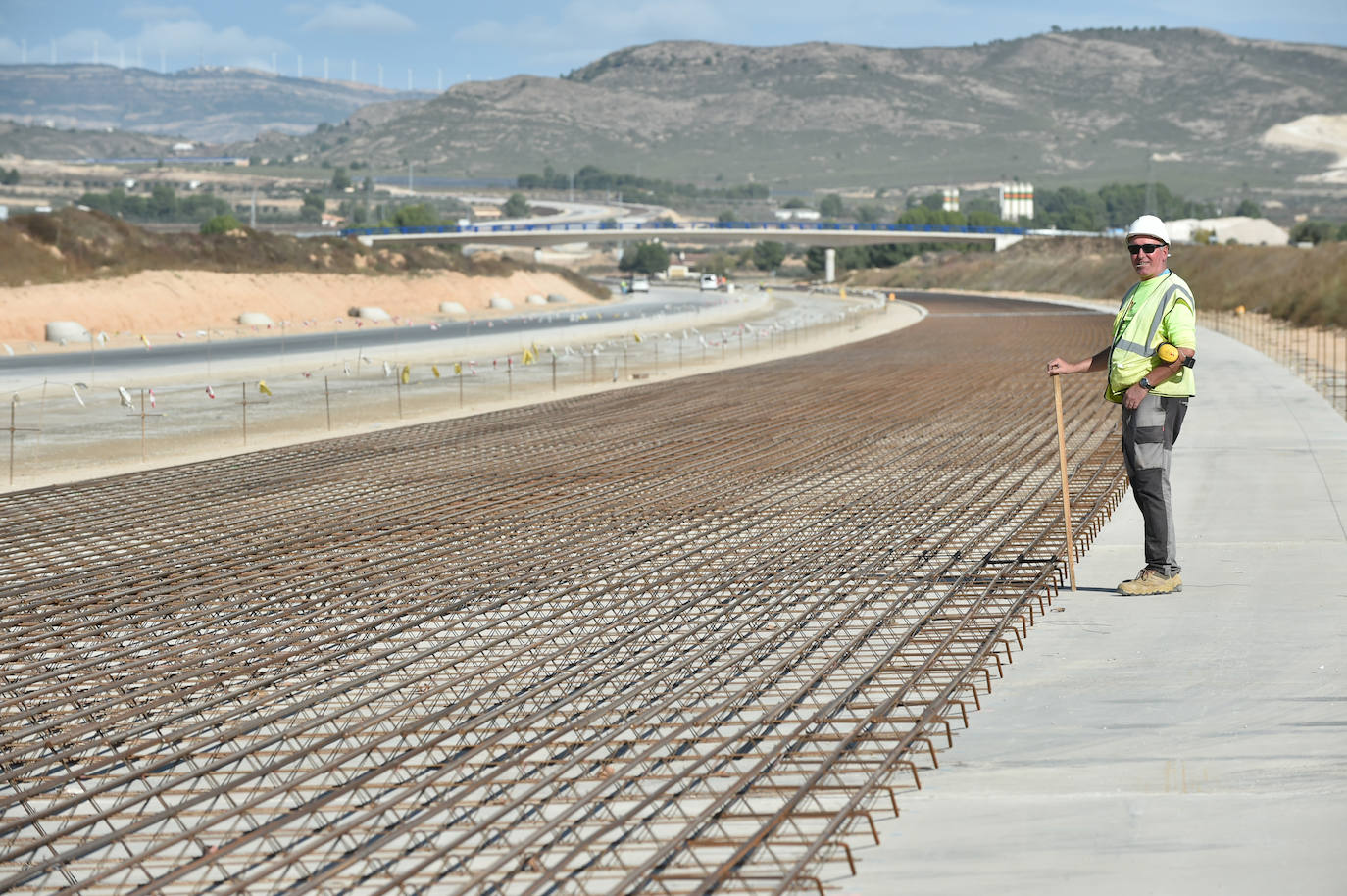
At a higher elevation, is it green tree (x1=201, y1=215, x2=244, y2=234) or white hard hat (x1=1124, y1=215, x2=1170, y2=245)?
green tree (x1=201, y1=215, x2=244, y2=234)

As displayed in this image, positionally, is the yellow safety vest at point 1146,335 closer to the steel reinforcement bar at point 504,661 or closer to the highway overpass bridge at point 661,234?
the steel reinforcement bar at point 504,661

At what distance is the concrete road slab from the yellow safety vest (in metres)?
1.53

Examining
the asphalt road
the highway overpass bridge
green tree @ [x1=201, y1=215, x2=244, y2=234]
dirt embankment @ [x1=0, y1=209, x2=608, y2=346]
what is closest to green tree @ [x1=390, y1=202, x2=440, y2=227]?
the highway overpass bridge

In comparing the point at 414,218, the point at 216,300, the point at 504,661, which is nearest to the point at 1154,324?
the point at 504,661

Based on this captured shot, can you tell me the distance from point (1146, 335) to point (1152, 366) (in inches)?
8.2

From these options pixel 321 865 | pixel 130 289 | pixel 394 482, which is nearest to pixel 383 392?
Answer: pixel 394 482

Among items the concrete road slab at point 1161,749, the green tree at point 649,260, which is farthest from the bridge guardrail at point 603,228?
the concrete road slab at point 1161,749

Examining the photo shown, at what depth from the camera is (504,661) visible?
31.3ft

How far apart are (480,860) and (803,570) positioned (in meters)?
6.17

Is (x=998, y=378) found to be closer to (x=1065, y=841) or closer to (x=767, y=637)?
(x=767, y=637)

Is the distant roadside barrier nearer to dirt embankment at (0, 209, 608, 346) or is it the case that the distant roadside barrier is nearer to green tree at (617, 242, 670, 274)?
dirt embankment at (0, 209, 608, 346)

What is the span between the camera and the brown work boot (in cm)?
1094

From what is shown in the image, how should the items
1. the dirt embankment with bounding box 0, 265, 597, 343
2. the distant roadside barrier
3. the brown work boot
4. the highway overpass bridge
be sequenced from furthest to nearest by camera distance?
the highway overpass bridge → the dirt embankment with bounding box 0, 265, 597, 343 → the distant roadside barrier → the brown work boot

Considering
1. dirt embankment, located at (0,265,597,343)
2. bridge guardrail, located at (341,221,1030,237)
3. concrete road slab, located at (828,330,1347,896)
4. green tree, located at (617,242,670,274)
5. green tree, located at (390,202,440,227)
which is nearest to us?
concrete road slab, located at (828,330,1347,896)
